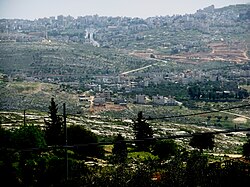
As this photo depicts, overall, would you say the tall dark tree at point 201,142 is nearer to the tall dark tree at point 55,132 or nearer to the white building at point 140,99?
the tall dark tree at point 55,132

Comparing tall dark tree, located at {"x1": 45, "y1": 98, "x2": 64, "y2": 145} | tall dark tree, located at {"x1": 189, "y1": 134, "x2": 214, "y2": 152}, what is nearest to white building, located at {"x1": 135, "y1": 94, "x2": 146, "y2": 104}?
tall dark tree, located at {"x1": 189, "y1": 134, "x2": 214, "y2": 152}

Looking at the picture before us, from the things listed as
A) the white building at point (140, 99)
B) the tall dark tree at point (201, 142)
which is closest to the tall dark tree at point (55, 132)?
the tall dark tree at point (201, 142)

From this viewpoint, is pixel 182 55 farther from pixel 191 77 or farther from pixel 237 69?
pixel 191 77

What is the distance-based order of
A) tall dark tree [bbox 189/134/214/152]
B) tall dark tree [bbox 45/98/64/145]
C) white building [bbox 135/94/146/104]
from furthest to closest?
white building [bbox 135/94/146/104], tall dark tree [bbox 189/134/214/152], tall dark tree [bbox 45/98/64/145]

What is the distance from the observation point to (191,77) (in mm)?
100688

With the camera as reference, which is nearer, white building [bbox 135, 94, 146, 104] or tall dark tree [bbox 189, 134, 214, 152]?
tall dark tree [bbox 189, 134, 214, 152]

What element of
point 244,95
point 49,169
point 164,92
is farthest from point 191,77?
point 49,169

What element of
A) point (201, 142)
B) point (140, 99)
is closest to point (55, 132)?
point (201, 142)

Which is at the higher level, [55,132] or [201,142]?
[55,132]

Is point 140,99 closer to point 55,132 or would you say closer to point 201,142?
point 201,142

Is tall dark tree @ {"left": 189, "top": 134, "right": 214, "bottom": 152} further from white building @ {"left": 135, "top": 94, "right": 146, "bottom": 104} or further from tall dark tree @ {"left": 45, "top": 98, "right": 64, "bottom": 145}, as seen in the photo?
white building @ {"left": 135, "top": 94, "right": 146, "bottom": 104}

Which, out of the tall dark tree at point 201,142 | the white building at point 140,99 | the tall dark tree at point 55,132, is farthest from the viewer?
the white building at point 140,99

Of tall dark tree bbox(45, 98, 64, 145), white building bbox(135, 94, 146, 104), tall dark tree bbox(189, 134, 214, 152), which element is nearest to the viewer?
tall dark tree bbox(45, 98, 64, 145)

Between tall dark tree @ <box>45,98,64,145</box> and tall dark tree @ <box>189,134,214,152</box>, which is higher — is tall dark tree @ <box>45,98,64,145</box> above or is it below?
above
